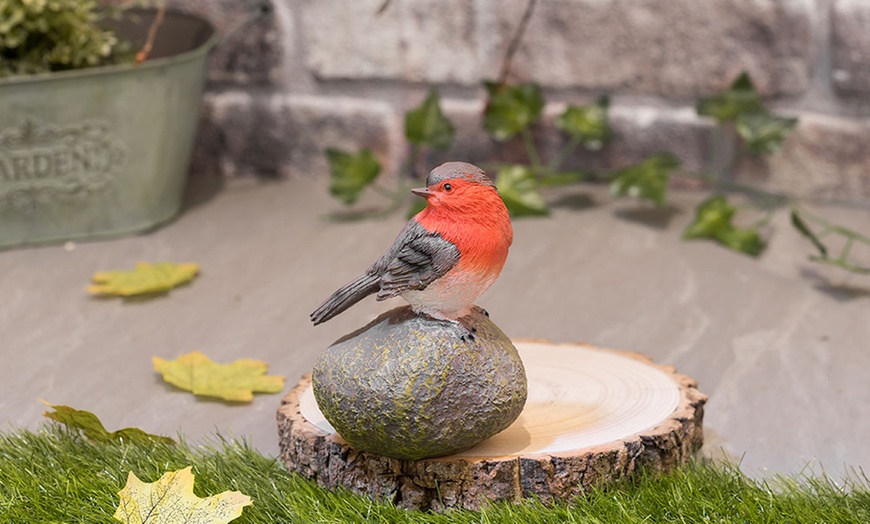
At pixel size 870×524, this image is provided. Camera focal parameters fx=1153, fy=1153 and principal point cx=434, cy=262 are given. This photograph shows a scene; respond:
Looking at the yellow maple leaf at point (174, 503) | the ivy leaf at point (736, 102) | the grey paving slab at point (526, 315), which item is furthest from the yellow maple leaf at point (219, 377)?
the ivy leaf at point (736, 102)

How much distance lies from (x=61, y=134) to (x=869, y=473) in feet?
5.66

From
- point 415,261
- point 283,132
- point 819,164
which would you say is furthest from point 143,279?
point 819,164

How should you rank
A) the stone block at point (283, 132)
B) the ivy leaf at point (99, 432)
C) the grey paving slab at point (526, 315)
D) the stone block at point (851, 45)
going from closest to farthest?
the ivy leaf at point (99, 432) < the grey paving slab at point (526, 315) < the stone block at point (851, 45) < the stone block at point (283, 132)

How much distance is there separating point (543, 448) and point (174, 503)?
1.42 ft

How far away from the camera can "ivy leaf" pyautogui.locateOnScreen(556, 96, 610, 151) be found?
8.76 ft

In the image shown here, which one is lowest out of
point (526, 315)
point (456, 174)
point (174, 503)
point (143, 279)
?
point (143, 279)

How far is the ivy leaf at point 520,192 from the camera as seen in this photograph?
253 centimetres

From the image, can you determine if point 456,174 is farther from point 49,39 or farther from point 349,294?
point 49,39

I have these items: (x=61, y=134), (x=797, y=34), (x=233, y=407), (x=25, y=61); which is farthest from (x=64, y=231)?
(x=797, y=34)

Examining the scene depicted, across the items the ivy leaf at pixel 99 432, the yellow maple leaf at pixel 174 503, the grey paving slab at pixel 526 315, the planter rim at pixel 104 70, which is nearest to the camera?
the yellow maple leaf at pixel 174 503

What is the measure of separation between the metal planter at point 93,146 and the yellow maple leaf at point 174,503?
4.27ft

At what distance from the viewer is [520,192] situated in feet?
8.34

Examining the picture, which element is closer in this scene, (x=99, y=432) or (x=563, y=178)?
(x=99, y=432)

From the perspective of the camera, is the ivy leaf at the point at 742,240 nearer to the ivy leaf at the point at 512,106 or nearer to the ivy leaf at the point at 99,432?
the ivy leaf at the point at 512,106
